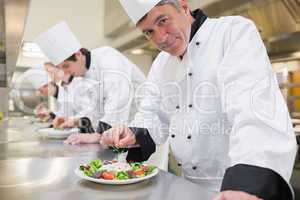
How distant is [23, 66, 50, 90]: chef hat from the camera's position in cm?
373

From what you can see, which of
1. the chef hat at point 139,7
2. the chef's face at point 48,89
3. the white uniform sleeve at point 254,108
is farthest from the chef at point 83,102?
the chef's face at point 48,89

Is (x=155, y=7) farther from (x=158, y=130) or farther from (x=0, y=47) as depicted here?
(x=0, y=47)

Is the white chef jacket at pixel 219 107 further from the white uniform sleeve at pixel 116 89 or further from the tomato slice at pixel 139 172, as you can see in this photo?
the white uniform sleeve at pixel 116 89

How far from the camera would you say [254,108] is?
655 mm

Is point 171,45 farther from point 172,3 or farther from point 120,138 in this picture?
point 120,138

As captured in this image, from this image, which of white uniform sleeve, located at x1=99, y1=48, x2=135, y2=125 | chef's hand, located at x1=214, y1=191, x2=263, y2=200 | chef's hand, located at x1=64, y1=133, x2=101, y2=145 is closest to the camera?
chef's hand, located at x1=214, y1=191, x2=263, y2=200

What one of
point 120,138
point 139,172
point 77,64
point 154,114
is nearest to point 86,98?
point 77,64

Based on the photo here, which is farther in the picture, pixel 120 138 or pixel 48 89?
pixel 48 89

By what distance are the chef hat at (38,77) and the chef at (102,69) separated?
1.76 metres

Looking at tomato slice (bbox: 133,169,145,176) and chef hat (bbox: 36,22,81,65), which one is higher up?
chef hat (bbox: 36,22,81,65)

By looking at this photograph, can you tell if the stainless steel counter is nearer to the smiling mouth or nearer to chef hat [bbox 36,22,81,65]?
the smiling mouth

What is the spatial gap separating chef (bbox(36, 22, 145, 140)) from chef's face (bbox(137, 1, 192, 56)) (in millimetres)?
845

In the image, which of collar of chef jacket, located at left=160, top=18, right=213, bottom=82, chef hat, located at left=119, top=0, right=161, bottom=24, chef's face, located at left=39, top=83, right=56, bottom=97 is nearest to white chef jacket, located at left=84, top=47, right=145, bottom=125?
collar of chef jacket, located at left=160, top=18, right=213, bottom=82

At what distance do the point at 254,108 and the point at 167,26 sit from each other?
0.37 metres
